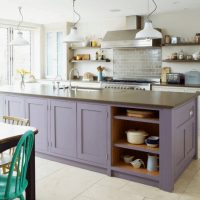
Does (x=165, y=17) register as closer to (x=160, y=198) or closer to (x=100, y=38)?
(x=100, y=38)

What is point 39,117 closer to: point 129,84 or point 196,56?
point 129,84

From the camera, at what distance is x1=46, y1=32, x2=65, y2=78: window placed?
830cm

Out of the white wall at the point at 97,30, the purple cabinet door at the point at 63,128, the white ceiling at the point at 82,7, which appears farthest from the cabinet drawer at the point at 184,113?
the white wall at the point at 97,30

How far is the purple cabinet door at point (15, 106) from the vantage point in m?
4.61

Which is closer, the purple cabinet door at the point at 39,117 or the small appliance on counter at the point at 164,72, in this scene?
the purple cabinet door at the point at 39,117

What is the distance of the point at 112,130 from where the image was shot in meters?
3.71

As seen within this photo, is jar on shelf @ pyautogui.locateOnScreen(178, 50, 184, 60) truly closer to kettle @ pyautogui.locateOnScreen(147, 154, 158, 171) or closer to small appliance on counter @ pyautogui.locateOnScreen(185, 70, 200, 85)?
small appliance on counter @ pyautogui.locateOnScreen(185, 70, 200, 85)

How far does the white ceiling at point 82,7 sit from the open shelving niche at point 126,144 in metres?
2.55

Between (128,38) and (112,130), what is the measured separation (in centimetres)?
361

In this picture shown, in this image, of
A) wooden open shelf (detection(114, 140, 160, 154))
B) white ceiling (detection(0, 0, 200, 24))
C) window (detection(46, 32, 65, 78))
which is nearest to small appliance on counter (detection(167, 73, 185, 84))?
white ceiling (detection(0, 0, 200, 24))

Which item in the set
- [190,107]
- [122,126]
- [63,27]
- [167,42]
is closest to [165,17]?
[167,42]

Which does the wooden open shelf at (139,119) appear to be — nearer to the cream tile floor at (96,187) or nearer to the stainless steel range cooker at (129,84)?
the cream tile floor at (96,187)

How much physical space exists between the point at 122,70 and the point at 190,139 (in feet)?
12.3

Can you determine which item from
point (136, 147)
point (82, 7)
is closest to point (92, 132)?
point (136, 147)
